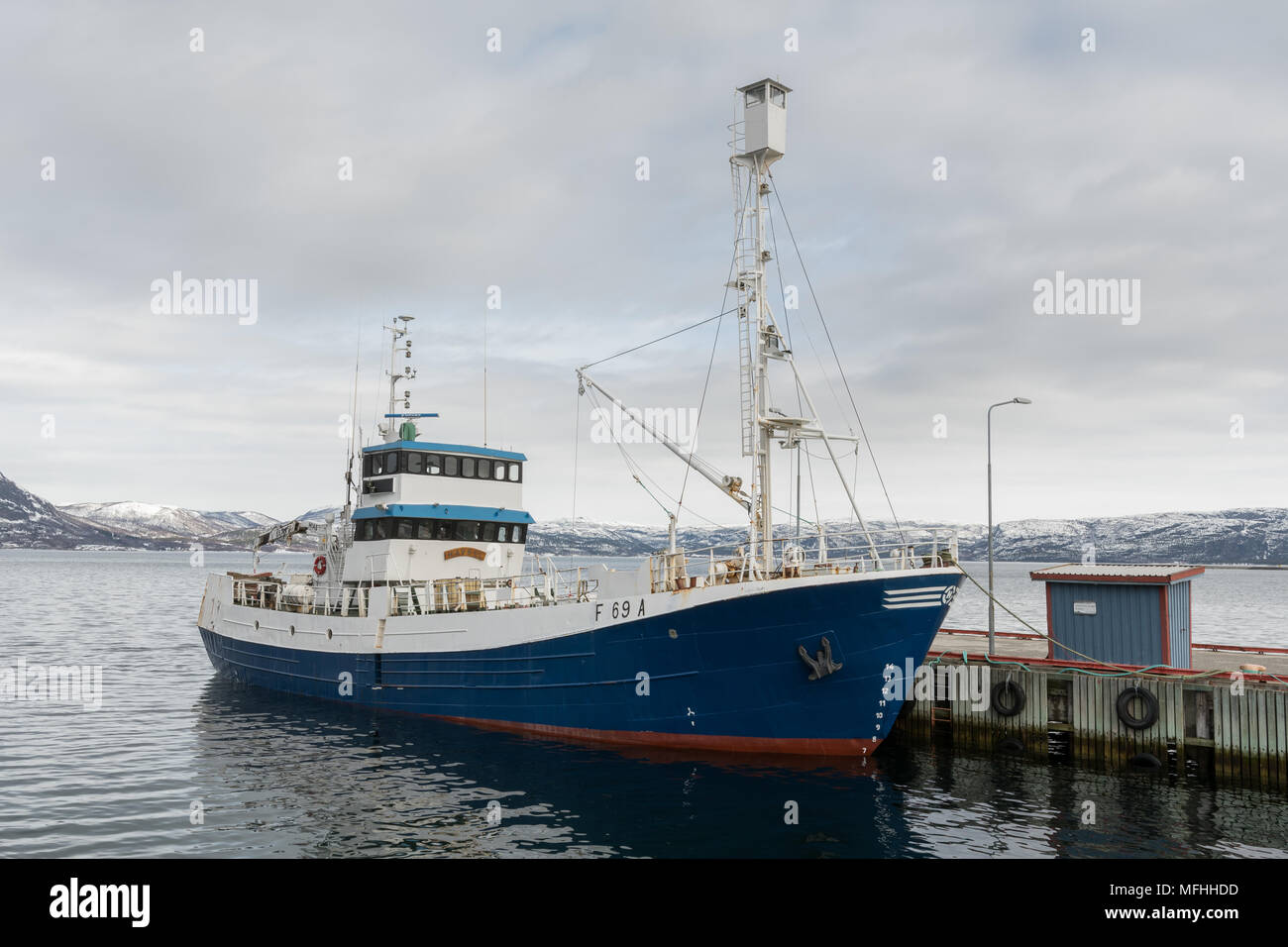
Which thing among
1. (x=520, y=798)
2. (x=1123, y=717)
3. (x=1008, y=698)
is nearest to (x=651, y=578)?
(x=520, y=798)

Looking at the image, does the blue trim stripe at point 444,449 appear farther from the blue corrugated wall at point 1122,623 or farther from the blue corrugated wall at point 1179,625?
the blue corrugated wall at point 1179,625

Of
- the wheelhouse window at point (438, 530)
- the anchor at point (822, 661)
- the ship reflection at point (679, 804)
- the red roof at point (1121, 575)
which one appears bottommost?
the ship reflection at point (679, 804)

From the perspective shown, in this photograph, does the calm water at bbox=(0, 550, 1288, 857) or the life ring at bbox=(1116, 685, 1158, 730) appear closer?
the calm water at bbox=(0, 550, 1288, 857)

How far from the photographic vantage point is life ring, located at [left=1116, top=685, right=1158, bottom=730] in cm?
2012

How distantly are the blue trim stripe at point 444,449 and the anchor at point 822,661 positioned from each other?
14035mm

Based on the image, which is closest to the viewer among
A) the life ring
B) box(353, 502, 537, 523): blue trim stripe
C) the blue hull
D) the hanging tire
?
the blue hull

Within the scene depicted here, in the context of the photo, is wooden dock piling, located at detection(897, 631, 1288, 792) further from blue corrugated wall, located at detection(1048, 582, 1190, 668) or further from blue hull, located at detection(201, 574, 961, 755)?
blue hull, located at detection(201, 574, 961, 755)

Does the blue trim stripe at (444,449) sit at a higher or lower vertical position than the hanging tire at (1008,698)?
higher

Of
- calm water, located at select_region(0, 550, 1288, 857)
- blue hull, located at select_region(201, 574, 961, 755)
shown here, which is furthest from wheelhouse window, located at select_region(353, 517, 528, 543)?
blue hull, located at select_region(201, 574, 961, 755)

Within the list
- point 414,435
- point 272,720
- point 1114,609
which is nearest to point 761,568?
point 1114,609

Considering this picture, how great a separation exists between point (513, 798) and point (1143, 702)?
49.8ft

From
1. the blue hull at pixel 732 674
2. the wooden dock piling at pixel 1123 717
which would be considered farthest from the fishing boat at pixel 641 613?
the wooden dock piling at pixel 1123 717

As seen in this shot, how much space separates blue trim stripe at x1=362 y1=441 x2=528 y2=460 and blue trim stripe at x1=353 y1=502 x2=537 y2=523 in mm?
1804

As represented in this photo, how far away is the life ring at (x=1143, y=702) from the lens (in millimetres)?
20125
